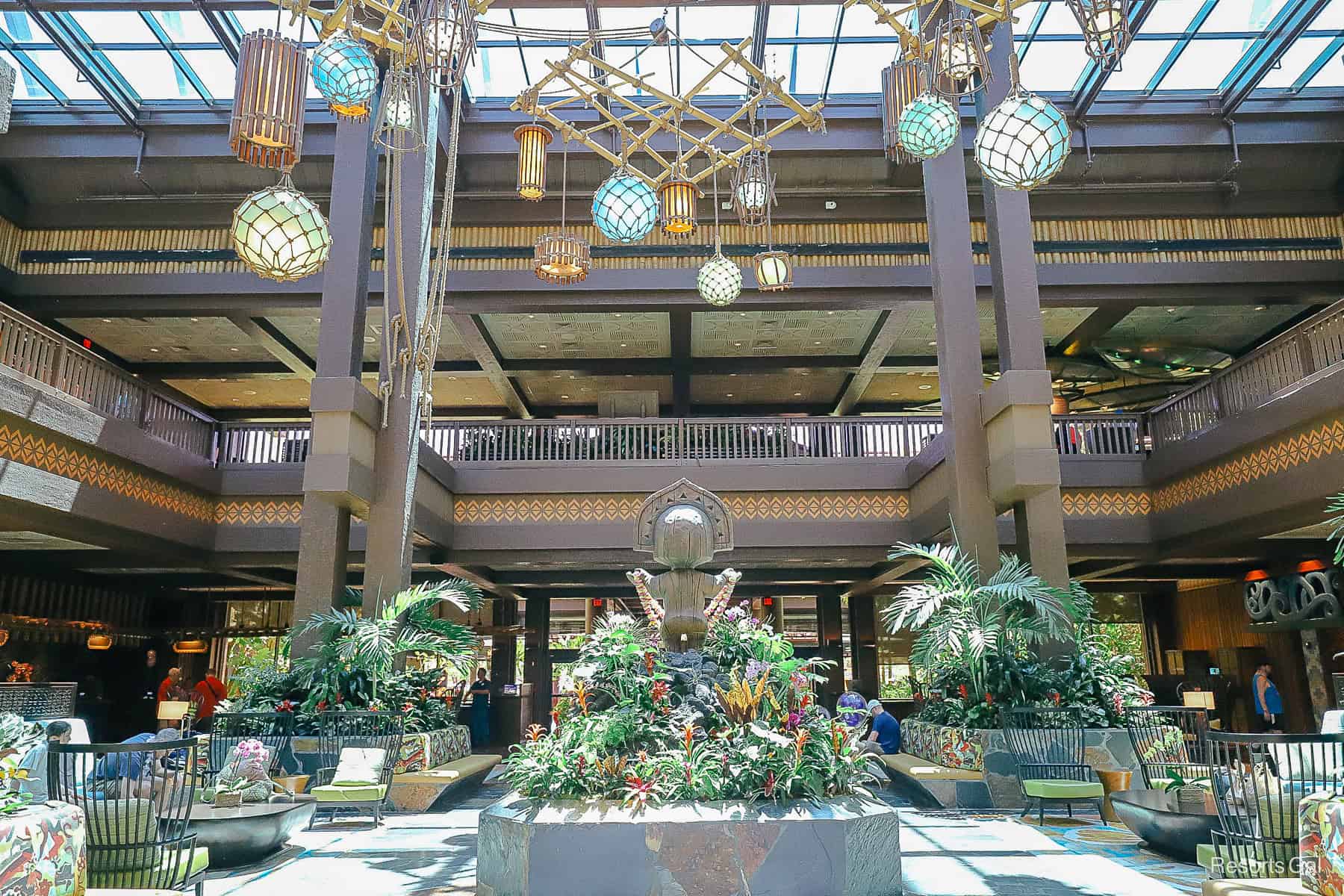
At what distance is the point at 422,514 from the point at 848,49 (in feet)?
24.0

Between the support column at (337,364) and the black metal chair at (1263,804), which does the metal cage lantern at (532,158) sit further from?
the support column at (337,364)

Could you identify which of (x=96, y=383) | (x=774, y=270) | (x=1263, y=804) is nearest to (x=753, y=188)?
(x=774, y=270)

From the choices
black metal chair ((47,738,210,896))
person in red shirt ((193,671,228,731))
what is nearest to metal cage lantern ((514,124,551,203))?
black metal chair ((47,738,210,896))

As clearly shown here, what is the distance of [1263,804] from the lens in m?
3.86

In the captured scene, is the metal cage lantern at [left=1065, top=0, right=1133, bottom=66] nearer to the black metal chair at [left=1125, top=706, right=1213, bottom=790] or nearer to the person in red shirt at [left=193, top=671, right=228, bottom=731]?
the black metal chair at [left=1125, top=706, right=1213, bottom=790]

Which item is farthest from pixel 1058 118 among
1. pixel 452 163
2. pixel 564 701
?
→ pixel 564 701

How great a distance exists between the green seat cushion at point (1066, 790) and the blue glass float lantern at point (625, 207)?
15.3 feet

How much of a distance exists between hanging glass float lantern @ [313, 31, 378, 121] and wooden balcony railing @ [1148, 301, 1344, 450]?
27.3 ft

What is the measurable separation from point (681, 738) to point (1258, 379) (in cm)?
840

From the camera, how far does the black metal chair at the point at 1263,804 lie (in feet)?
12.3

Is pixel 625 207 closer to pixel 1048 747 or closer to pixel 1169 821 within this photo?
pixel 1169 821

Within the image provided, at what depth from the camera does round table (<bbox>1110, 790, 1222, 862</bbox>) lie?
4930 mm

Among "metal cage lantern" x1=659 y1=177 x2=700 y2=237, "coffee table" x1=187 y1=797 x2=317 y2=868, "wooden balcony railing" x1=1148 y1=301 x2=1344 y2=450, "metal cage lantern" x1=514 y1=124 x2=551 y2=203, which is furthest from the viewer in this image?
"wooden balcony railing" x1=1148 y1=301 x2=1344 y2=450

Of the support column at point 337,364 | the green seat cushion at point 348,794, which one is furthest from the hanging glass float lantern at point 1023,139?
the support column at point 337,364
